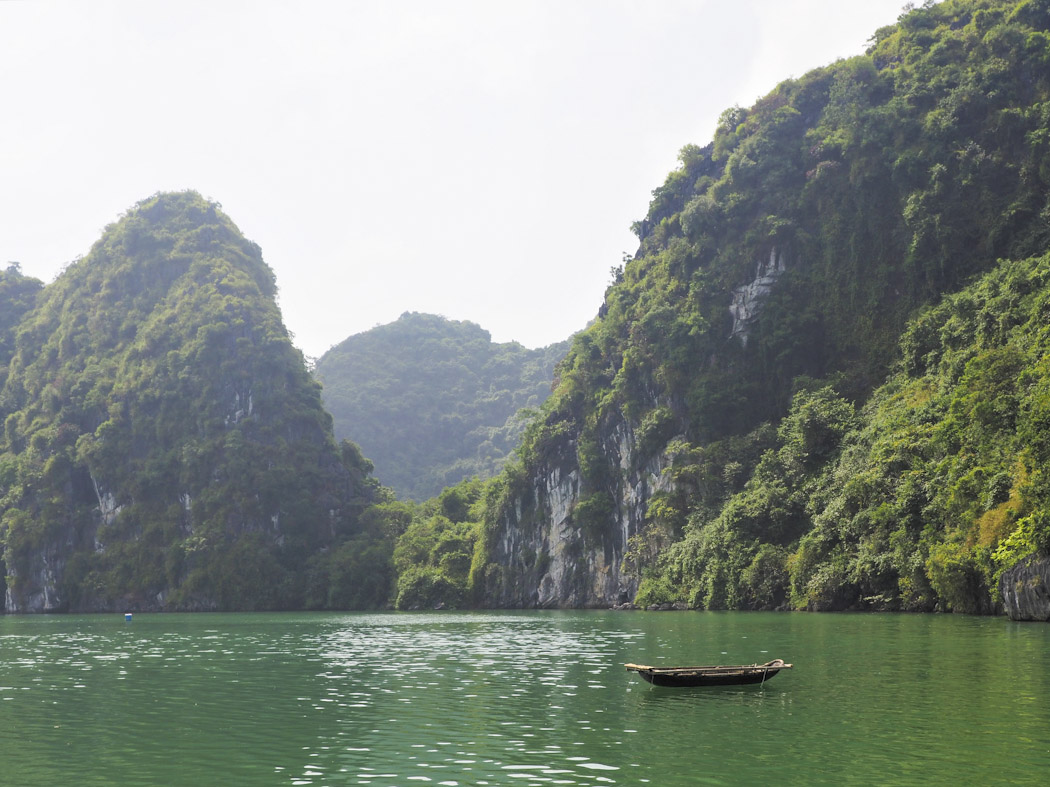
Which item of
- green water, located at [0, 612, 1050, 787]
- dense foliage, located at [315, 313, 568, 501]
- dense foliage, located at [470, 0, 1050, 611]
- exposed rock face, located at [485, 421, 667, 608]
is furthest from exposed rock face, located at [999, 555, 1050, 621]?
dense foliage, located at [315, 313, 568, 501]

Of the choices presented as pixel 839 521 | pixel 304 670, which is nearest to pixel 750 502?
pixel 839 521

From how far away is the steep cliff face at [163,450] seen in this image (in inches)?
4043

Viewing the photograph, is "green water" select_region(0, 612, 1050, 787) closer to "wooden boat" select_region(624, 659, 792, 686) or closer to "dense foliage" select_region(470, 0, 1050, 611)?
"wooden boat" select_region(624, 659, 792, 686)

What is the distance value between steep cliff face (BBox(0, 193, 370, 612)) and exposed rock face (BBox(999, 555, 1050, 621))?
75.5m

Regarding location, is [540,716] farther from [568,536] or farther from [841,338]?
[568,536]

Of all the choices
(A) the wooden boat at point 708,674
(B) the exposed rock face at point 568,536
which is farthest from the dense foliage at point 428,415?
(A) the wooden boat at point 708,674

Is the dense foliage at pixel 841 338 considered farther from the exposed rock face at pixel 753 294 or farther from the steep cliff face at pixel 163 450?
the steep cliff face at pixel 163 450

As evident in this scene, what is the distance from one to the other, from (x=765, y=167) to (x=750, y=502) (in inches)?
1344

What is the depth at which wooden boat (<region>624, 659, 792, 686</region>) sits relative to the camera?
2095 centimetres

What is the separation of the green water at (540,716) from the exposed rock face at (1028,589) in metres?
3.16

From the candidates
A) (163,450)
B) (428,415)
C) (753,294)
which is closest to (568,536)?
(753,294)

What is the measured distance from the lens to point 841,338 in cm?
7450

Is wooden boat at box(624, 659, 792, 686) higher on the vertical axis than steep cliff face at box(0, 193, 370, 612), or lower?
lower

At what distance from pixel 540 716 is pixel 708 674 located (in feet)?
14.8
